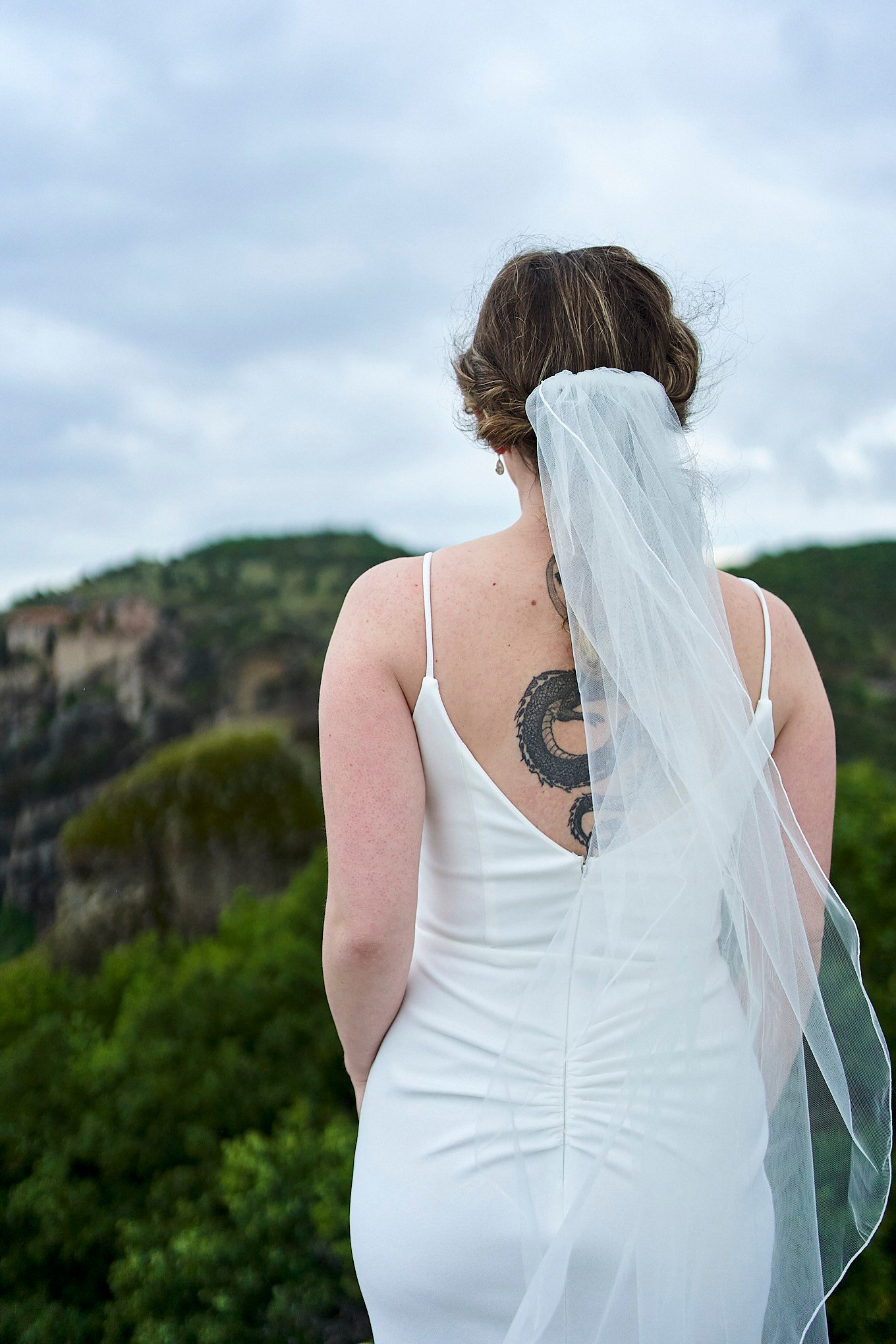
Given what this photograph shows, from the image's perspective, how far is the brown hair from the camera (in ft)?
5.22

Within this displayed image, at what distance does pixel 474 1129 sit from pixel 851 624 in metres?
14.1

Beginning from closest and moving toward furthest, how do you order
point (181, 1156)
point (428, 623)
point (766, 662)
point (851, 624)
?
point (428, 623), point (766, 662), point (181, 1156), point (851, 624)

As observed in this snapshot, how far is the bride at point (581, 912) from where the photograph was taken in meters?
1.50

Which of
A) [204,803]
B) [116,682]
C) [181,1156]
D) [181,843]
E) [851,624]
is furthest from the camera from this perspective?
[851,624]

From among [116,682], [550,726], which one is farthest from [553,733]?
[116,682]

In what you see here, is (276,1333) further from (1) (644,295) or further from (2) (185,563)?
(2) (185,563)

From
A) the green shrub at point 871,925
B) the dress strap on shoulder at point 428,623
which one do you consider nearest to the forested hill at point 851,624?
the green shrub at point 871,925

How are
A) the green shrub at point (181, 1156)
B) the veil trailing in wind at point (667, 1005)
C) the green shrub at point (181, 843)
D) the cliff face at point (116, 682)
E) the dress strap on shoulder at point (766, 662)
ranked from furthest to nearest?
the cliff face at point (116, 682) < the green shrub at point (181, 843) < the green shrub at point (181, 1156) < the dress strap on shoulder at point (766, 662) < the veil trailing in wind at point (667, 1005)

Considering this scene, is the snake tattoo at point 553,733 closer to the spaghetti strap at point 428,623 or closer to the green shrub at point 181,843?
the spaghetti strap at point 428,623

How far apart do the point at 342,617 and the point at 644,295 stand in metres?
0.73

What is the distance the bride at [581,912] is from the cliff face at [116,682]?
726 centimetres

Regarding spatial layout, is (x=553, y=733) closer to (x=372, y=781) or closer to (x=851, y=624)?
(x=372, y=781)

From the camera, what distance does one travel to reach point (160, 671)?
386 inches

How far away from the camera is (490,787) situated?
5.02 ft
